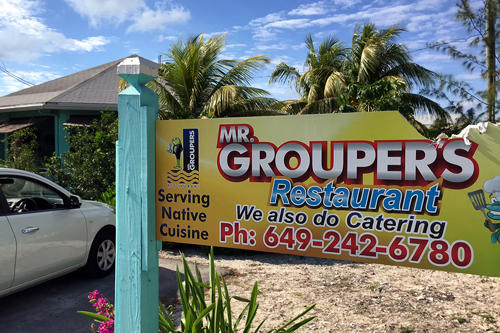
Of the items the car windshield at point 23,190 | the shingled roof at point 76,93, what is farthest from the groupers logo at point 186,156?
the shingled roof at point 76,93

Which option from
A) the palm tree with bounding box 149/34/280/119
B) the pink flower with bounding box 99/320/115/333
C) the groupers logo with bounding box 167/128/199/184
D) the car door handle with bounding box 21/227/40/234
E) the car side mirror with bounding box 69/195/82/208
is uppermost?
the palm tree with bounding box 149/34/280/119

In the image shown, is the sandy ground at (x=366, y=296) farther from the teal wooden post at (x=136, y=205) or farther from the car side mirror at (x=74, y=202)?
the car side mirror at (x=74, y=202)

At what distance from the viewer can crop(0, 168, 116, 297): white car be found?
4.47 meters

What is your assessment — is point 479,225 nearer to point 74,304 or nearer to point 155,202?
point 155,202

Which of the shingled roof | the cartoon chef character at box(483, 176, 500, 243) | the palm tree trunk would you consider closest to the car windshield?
the cartoon chef character at box(483, 176, 500, 243)

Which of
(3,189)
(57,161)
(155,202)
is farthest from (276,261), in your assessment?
(57,161)

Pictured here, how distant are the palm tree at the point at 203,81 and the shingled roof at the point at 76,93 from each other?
99.7 inches

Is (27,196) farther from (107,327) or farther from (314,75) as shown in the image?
(314,75)

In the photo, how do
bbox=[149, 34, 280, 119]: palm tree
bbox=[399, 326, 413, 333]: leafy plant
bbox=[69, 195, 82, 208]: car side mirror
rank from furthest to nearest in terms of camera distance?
bbox=[149, 34, 280, 119]: palm tree → bbox=[69, 195, 82, 208]: car side mirror → bbox=[399, 326, 413, 333]: leafy plant

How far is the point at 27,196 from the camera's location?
5.29 m

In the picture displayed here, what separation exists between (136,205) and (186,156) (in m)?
0.43

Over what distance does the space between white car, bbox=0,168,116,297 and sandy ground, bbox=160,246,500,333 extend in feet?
6.25

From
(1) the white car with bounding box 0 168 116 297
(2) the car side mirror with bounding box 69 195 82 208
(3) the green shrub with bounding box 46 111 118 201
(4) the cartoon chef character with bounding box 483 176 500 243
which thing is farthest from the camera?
(3) the green shrub with bounding box 46 111 118 201

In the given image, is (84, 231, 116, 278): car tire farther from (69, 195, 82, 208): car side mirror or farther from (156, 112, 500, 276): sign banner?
(156, 112, 500, 276): sign banner
